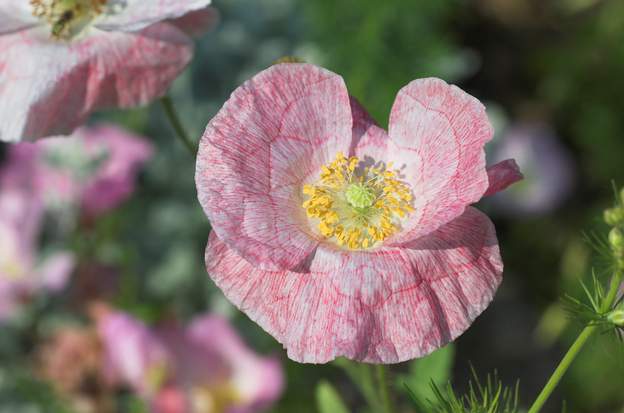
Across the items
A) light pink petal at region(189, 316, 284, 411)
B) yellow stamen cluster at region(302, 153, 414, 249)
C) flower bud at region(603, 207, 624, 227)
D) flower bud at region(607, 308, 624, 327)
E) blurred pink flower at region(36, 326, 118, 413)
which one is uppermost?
flower bud at region(603, 207, 624, 227)

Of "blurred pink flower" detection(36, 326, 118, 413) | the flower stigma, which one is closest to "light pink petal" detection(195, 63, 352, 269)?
the flower stigma

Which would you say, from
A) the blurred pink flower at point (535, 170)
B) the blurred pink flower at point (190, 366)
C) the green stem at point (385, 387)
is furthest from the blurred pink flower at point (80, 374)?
the blurred pink flower at point (535, 170)

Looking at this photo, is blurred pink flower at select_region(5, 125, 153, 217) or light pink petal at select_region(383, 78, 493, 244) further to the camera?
blurred pink flower at select_region(5, 125, 153, 217)

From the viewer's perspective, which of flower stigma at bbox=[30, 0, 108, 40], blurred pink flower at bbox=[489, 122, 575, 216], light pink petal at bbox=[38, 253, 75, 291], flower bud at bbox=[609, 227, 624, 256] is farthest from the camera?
blurred pink flower at bbox=[489, 122, 575, 216]

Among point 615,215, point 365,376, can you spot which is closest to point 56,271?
point 365,376

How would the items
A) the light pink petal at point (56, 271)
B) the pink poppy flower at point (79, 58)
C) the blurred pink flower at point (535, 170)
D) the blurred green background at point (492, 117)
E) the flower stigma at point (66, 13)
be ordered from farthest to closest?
the blurred pink flower at point (535, 170) → the blurred green background at point (492, 117) → the light pink petal at point (56, 271) → the flower stigma at point (66, 13) → the pink poppy flower at point (79, 58)

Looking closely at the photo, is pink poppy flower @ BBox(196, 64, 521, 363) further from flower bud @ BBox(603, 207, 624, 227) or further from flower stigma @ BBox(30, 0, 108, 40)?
flower stigma @ BBox(30, 0, 108, 40)

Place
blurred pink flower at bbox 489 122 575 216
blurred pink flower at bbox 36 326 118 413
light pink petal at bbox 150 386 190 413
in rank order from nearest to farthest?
light pink petal at bbox 150 386 190 413 → blurred pink flower at bbox 36 326 118 413 → blurred pink flower at bbox 489 122 575 216

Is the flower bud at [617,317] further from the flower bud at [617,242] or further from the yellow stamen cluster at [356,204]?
the yellow stamen cluster at [356,204]
